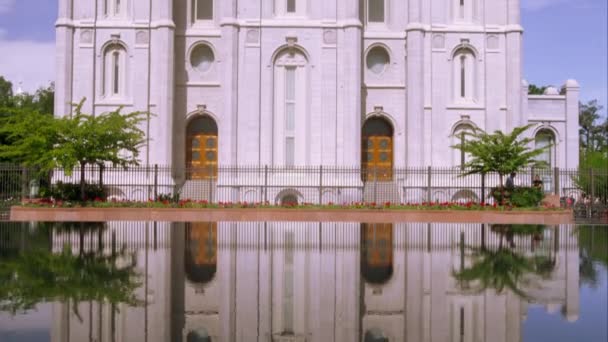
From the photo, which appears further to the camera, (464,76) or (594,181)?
(464,76)

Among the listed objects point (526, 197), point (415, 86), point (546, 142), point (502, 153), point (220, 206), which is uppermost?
point (415, 86)

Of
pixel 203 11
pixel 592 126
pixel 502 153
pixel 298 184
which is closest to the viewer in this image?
pixel 502 153

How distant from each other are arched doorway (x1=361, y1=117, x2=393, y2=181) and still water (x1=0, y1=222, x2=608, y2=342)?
17.6 m

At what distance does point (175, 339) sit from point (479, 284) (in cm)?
532

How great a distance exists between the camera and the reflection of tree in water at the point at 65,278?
365 inches

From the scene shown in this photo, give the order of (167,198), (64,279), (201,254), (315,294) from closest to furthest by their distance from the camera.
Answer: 1. (315,294)
2. (64,279)
3. (201,254)
4. (167,198)

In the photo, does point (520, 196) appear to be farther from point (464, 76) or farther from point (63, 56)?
point (63, 56)

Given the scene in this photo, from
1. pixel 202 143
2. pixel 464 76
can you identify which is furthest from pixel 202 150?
pixel 464 76

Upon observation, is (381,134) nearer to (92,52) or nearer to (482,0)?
(482,0)

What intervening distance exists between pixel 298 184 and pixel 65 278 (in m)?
21.7

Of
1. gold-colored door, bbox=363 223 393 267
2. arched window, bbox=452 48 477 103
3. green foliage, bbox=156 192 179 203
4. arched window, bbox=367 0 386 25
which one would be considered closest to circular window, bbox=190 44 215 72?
arched window, bbox=367 0 386 25

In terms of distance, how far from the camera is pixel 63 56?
1287 inches

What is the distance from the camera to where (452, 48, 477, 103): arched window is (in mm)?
34094

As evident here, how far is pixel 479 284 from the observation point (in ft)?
34.7
